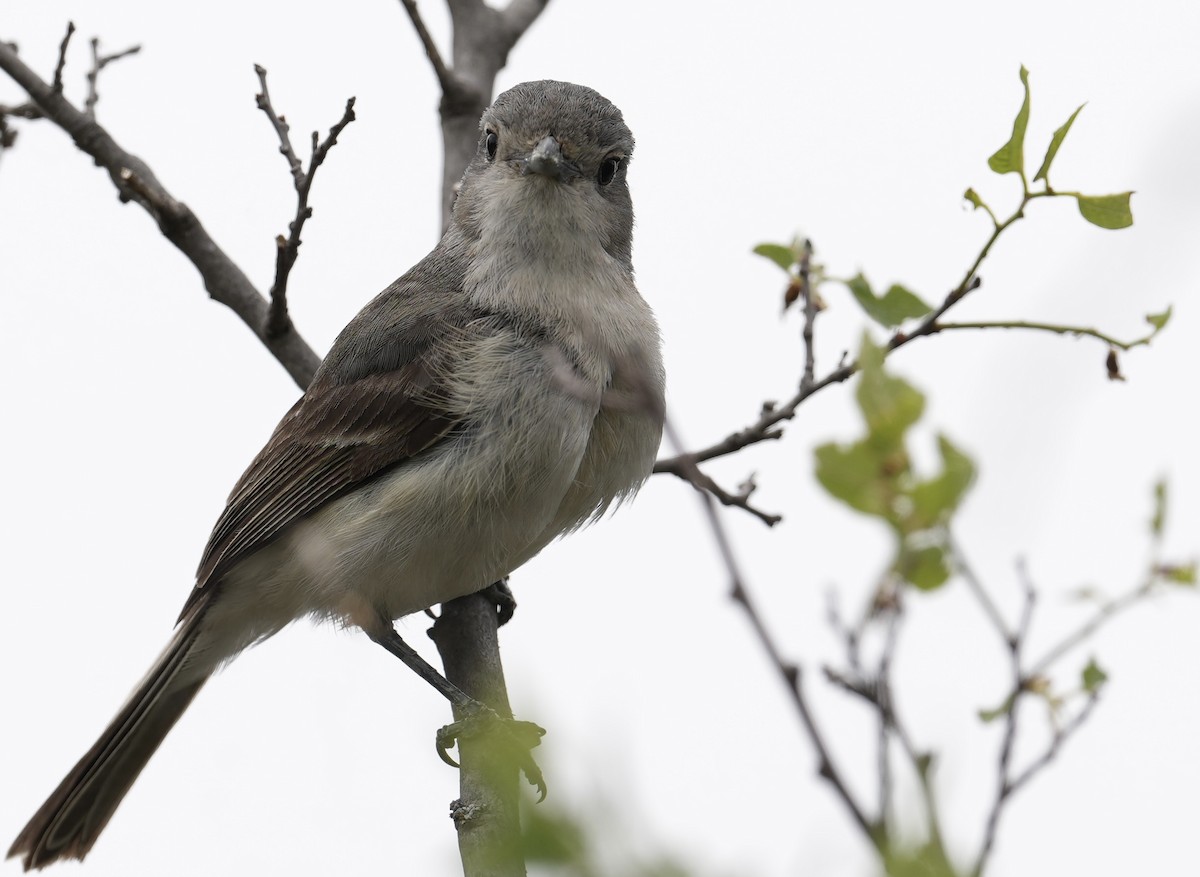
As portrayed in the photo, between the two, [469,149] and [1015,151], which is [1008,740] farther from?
[469,149]

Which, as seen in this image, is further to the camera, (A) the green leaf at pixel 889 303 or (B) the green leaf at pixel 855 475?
(A) the green leaf at pixel 889 303

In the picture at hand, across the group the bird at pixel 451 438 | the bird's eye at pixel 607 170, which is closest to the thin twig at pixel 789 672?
the bird at pixel 451 438

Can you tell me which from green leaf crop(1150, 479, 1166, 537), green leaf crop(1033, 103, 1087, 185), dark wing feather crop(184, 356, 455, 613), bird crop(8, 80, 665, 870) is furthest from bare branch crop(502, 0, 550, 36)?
green leaf crop(1150, 479, 1166, 537)

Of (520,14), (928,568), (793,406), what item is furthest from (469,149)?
(928,568)

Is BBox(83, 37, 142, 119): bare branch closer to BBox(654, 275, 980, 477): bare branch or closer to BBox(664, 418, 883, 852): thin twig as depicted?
BBox(654, 275, 980, 477): bare branch

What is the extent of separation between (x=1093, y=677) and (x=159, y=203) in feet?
14.1

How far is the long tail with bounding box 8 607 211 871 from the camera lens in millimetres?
5906

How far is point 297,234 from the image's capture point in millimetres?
4824

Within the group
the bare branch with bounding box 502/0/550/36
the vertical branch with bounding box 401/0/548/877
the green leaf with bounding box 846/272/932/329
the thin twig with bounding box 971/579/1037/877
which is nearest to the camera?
the thin twig with bounding box 971/579/1037/877

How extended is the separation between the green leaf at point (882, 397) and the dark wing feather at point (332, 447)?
3862 millimetres

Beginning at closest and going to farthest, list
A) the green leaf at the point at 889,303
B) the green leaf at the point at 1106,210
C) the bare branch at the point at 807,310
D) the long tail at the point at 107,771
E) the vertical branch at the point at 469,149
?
1. the green leaf at the point at 1106,210
2. the green leaf at the point at 889,303
3. the bare branch at the point at 807,310
4. the vertical branch at the point at 469,149
5. the long tail at the point at 107,771

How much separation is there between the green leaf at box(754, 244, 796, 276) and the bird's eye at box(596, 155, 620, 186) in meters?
2.47

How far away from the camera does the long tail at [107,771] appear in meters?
5.91

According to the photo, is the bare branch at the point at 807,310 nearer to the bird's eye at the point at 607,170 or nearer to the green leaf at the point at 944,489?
the green leaf at the point at 944,489
